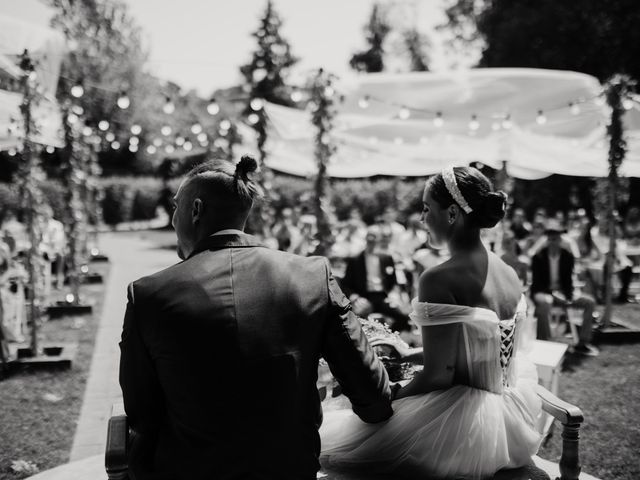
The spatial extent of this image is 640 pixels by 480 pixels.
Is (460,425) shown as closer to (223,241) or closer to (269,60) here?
(223,241)

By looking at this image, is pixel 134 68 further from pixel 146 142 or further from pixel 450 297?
pixel 450 297

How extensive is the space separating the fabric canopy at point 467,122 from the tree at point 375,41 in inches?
1693

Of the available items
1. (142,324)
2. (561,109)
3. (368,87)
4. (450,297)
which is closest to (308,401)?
(142,324)

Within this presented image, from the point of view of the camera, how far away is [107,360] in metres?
7.39

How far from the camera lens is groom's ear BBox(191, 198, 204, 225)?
1.89 m

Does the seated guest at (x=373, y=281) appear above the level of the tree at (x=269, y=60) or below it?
below

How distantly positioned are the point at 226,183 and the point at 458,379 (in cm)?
145

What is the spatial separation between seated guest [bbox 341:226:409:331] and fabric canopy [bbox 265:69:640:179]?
1845 mm

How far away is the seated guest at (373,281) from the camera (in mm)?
8023

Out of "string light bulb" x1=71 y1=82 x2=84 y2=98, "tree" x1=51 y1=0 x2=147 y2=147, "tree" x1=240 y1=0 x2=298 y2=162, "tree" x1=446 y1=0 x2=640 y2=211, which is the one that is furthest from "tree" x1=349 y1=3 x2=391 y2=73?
"string light bulb" x1=71 y1=82 x2=84 y2=98

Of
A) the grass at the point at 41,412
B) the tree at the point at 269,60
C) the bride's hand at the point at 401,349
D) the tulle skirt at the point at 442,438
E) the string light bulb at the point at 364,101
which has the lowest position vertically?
the grass at the point at 41,412

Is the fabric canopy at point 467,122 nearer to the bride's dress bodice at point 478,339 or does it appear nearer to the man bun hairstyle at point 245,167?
the bride's dress bodice at point 478,339

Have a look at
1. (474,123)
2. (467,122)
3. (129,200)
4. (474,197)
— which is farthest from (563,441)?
(129,200)

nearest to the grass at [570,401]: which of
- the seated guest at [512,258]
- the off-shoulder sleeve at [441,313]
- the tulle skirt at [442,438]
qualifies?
the seated guest at [512,258]
